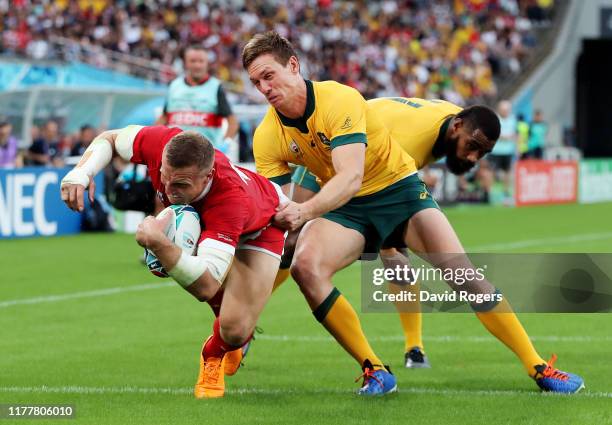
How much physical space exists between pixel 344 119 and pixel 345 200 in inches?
18.0

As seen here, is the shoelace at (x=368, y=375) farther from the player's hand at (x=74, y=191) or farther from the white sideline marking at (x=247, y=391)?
the player's hand at (x=74, y=191)

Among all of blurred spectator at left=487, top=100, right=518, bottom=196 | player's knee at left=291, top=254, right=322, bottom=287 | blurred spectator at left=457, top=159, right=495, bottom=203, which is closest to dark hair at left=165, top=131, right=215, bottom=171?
player's knee at left=291, top=254, right=322, bottom=287

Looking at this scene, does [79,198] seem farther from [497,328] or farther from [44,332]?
[44,332]

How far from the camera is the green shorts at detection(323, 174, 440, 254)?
273 inches

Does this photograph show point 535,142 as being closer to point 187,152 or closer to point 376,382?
point 376,382

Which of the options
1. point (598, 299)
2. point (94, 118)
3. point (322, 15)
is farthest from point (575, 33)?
point (598, 299)

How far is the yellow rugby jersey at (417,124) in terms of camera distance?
7348mm

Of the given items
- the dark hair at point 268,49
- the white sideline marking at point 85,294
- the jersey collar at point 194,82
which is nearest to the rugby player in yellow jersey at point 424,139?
the dark hair at point 268,49

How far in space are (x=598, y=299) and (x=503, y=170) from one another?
16892 mm

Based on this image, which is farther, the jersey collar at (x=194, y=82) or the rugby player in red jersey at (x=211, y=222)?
the jersey collar at (x=194, y=82)

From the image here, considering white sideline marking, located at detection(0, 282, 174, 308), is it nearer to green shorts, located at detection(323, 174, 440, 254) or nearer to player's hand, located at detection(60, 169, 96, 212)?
green shorts, located at detection(323, 174, 440, 254)

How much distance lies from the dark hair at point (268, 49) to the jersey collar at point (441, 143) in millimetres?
1313

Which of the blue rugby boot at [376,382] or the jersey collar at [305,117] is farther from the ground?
the jersey collar at [305,117]

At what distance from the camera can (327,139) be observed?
652 cm
